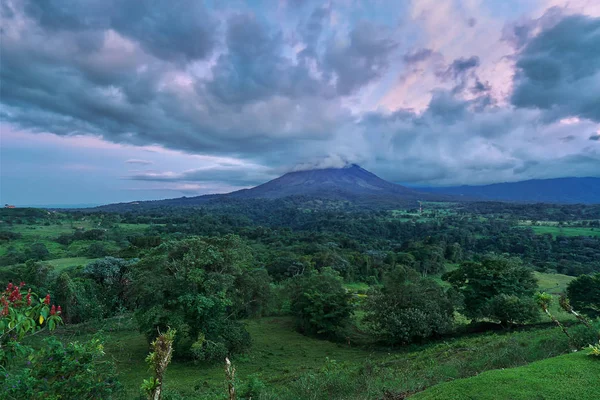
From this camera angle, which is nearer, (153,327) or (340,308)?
(153,327)

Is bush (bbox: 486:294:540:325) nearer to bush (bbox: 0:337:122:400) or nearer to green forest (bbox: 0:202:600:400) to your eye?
green forest (bbox: 0:202:600:400)

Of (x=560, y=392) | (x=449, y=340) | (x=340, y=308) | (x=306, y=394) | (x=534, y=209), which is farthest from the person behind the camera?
(x=534, y=209)

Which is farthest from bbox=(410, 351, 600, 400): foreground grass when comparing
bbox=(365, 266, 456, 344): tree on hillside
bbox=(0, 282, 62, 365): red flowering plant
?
bbox=(365, 266, 456, 344): tree on hillside

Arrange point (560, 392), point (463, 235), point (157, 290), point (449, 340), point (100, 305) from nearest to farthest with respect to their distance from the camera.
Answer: point (560, 392) < point (157, 290) < point (449, 340) < point (100, 305) < point (463, 235)

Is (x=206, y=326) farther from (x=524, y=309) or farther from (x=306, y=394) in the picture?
(x=524, y=309)

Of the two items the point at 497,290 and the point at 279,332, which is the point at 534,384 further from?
the point at 279,332

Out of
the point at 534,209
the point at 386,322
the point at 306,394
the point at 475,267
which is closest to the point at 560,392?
the point at 306,394
